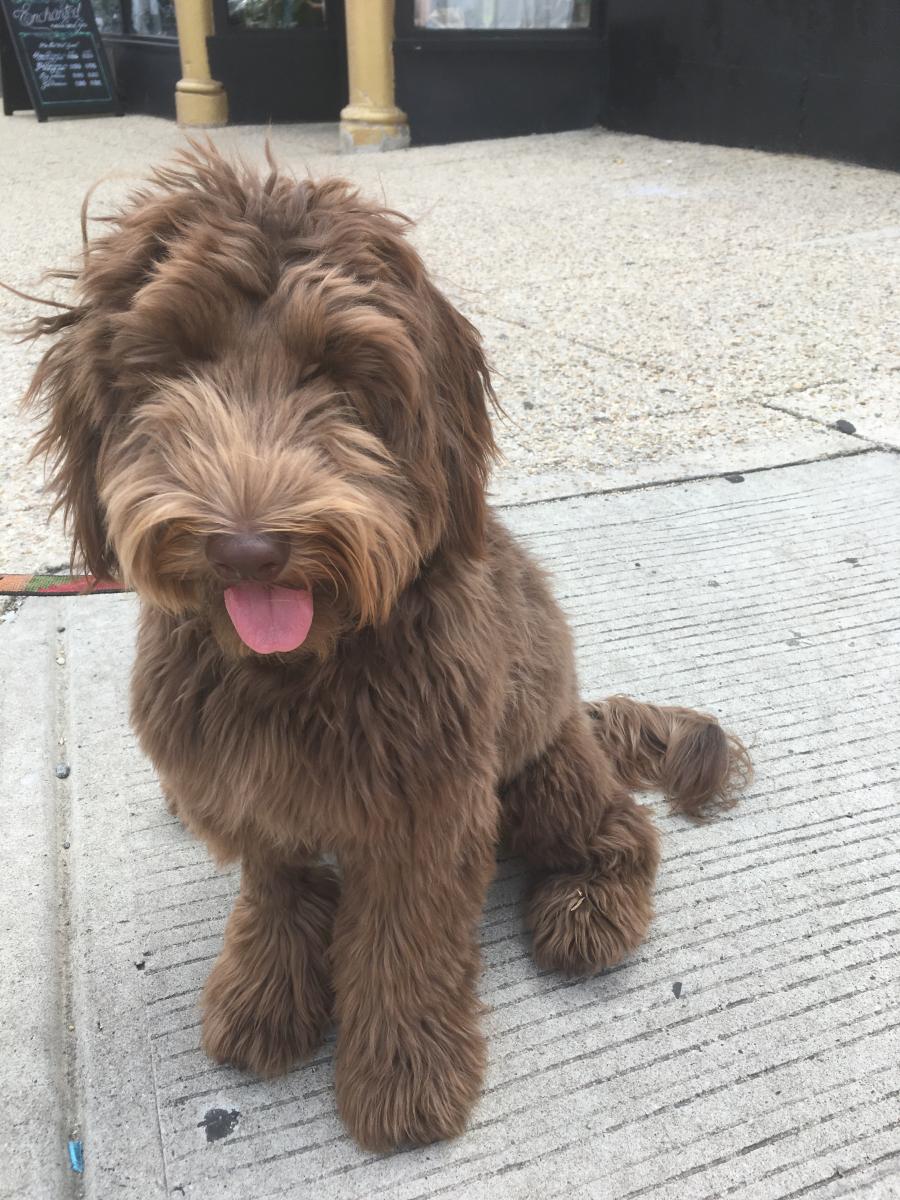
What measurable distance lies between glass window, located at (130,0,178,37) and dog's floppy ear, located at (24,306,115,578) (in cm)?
1298

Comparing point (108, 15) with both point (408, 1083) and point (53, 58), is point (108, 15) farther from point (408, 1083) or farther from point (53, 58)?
point (408, 1083)

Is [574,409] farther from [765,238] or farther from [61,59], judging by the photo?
[61,59]

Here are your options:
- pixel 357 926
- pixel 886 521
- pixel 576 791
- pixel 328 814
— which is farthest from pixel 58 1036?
pixel 886 521

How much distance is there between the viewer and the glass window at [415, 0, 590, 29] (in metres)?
9.59

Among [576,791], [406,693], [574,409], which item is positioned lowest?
[574,409]

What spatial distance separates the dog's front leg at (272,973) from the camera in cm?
192

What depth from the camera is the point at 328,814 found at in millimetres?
1685

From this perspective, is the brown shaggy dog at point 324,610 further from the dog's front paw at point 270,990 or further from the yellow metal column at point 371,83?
the yellow metal column at point 371,83

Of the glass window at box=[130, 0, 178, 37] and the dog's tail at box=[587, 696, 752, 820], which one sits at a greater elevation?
the glass window at box=[130, 0, 178, 37]

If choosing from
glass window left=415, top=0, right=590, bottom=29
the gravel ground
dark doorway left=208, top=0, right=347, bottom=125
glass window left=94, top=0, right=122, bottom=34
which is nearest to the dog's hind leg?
the gravel ground

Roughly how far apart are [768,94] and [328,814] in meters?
8.97

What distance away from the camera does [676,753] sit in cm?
255

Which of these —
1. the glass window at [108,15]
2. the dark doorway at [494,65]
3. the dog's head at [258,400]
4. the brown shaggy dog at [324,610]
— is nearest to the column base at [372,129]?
the dark doorway at [494,65]

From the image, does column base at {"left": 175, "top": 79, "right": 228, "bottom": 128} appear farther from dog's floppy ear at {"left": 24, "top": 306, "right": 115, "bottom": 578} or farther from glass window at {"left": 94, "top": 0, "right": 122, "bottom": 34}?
dog's floppy ear at {"left": 24, "top": 306, "right": 115, "bottom": 578}
